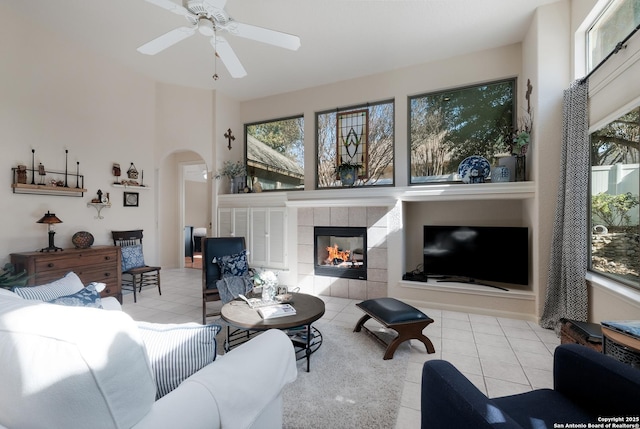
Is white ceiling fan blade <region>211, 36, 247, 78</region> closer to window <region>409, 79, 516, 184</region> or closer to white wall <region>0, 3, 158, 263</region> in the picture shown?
window <region>409, 79, 516, 184</region>

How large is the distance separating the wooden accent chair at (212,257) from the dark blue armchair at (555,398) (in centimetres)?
271

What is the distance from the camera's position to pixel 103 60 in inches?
166

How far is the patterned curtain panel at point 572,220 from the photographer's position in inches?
104

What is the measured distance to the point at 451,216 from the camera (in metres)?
3.96

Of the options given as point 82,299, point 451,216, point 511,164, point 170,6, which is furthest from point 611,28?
point 82,299

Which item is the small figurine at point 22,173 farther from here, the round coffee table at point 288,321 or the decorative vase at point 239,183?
the round coffee table at point 288,321

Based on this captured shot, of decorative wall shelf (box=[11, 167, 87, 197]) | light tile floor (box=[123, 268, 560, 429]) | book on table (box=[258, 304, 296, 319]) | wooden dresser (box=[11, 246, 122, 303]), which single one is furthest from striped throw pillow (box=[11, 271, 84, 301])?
decorative wall shelf (box=[11, 167, 87, 197])

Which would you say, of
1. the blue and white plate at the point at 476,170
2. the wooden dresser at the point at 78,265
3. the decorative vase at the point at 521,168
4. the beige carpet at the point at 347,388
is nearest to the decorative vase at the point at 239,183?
the wooden dresser at the point at 78,265

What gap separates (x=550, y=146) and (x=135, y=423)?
12.7ft

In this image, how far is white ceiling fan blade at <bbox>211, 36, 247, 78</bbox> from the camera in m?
2.44

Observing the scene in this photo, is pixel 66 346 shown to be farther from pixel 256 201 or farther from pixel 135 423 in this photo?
pixel 256 201

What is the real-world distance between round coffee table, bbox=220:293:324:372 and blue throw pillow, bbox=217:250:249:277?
0.78m

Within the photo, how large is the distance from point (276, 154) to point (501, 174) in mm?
3531

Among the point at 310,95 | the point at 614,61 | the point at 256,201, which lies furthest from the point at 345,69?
the point at 614,61
